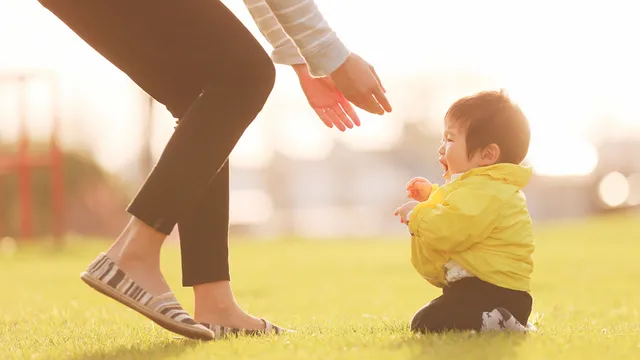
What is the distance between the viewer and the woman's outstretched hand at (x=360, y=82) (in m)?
2.38

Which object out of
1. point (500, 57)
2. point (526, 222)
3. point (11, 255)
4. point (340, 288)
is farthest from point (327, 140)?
point (526, 222)

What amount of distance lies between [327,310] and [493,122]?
1832 millimetres

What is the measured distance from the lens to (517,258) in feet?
9.00

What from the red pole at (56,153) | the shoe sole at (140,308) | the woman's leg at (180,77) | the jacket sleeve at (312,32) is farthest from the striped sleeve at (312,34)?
the red pole at (56,153)

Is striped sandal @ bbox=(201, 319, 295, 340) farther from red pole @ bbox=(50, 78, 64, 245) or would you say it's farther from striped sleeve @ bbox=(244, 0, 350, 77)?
red pole @ bbox=(50, 78, 64, 245)

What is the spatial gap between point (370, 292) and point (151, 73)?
3.62 meters

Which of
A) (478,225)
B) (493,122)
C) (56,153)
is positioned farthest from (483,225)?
(56,153)

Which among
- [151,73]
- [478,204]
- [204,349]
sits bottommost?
[204,349]

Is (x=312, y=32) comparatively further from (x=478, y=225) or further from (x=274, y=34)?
(x=478, y=225)

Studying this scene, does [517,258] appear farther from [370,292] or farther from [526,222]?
[370,292]

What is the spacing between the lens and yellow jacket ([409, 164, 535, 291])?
8.70 feet

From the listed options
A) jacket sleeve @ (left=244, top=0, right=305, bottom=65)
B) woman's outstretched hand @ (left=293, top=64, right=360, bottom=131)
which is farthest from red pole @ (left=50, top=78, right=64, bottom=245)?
woman's outstretched hand @ (left=293, top=64, right=360, bottom=131)

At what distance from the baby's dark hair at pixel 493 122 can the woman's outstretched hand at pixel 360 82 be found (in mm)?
475

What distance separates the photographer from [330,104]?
2.79 m
